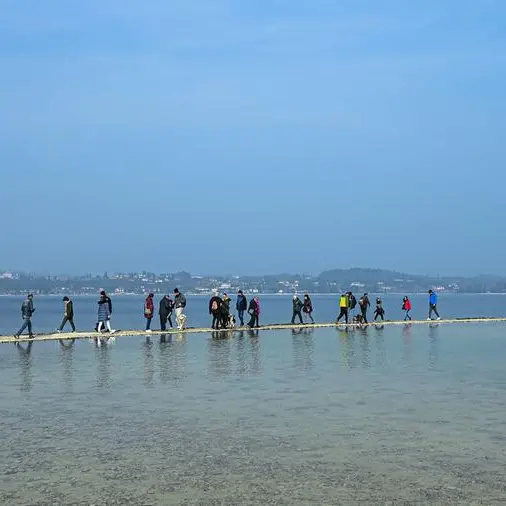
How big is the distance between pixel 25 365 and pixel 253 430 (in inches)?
500

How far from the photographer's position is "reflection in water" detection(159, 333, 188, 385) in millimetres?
21000

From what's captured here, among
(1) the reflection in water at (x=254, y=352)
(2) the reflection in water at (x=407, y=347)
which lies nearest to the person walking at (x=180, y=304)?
(1) the reflection in water at (x=254, y=352)

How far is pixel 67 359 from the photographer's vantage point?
2611 cm

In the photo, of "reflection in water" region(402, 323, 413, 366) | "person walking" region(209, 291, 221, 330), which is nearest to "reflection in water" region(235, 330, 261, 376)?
"person walking" region(209, 291, 221, 330)

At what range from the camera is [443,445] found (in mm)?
12148

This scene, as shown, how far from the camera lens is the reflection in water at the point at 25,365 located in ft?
63.3

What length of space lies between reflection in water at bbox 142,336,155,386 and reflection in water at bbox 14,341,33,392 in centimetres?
278

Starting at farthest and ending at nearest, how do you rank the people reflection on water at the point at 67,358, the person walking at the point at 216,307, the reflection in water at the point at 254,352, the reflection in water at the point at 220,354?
the person walking at the point at 216,307 < the reflection in water at the point at 254,352 < the reflection in water at the point at 220,354 < the people reflection on water at the point at 67,358

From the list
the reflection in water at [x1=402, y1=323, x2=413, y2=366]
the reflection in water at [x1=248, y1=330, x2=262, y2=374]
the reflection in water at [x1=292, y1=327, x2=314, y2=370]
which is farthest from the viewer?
the reflection in water at [x1=402, y1=323, x2=413, y2=366]

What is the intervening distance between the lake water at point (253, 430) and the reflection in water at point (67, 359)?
12cm

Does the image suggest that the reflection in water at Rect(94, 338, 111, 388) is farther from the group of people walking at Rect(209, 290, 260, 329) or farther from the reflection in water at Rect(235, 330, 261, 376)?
the group of people walking at Rect(209, 290, 260, 329)

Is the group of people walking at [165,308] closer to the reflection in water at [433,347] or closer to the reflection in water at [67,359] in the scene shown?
the reflection in water at [67,359]

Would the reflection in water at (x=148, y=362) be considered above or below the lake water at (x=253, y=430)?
above

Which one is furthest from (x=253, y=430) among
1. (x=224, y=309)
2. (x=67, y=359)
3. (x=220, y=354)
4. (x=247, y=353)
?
(x=224, y=309)
